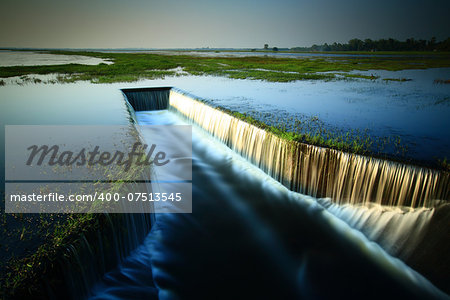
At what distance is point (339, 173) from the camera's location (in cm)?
701

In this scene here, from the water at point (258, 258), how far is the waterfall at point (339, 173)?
2.13 ft

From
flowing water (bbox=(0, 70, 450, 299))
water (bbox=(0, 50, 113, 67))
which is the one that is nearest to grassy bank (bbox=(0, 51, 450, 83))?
water (bbox=(0, 50, 113, 67))

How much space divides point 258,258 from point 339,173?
316 centimetres

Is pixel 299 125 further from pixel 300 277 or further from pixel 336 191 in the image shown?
pixel 300 277

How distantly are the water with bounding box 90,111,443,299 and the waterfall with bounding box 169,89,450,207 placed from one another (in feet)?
2.13

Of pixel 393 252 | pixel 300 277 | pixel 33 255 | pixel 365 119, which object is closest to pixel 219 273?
pixel 300 277

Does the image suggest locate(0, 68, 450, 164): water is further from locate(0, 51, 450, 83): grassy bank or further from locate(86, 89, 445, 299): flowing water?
locate(0, 51, 450, 83): grassy bank

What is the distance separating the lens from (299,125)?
11.2 metres

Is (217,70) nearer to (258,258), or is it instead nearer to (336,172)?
(336,172)

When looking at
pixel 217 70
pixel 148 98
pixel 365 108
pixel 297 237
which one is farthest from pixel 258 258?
pixel 217 70

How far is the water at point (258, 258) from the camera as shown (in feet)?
16.7

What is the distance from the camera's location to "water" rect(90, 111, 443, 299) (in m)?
5.08

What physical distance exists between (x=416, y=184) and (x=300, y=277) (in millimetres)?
3243

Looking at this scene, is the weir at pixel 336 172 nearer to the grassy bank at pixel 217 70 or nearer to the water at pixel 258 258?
the water at pixel 258 258
